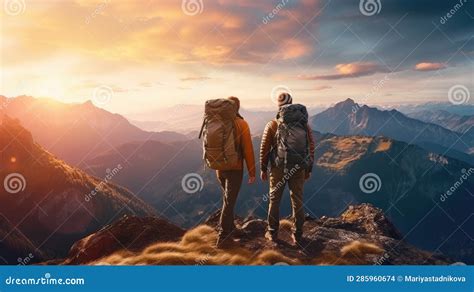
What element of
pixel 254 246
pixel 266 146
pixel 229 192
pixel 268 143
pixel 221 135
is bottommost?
pixel 254 246

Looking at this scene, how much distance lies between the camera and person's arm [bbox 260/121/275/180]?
545 inches

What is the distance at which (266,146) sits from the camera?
13.9 metres

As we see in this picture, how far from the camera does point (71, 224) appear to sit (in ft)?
653

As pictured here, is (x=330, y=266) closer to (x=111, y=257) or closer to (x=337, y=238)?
(x=337, y=238)

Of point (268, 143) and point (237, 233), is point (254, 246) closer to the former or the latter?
point (237, 233)

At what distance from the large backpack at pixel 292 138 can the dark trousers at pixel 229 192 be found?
1.44 meters

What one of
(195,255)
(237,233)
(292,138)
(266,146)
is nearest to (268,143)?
(266,146)

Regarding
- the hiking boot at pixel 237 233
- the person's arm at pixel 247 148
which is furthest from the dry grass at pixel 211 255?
the person's arm at pixel 247 148

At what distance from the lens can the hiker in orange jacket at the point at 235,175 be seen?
13.4 metres

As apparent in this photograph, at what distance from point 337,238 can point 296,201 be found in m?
2.38

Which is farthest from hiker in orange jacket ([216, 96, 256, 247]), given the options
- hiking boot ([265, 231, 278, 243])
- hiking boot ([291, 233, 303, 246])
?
hiking boot ([291, 233, 303, 246])

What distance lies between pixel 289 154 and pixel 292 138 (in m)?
0.57

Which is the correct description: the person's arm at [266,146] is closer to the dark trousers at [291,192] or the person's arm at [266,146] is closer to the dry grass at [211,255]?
the dark trousers at [291,192]

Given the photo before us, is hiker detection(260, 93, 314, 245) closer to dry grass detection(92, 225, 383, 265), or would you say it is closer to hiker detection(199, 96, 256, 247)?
hiker detection(199, 96, 256, 247)
